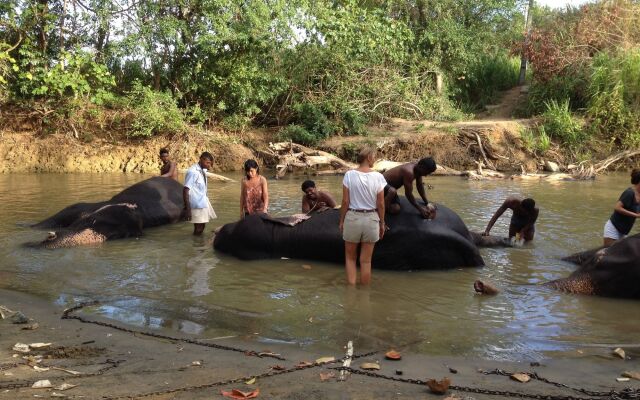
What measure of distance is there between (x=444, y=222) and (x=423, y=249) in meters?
0.50

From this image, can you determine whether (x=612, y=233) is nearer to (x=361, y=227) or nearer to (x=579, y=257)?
(x=579, y=257)

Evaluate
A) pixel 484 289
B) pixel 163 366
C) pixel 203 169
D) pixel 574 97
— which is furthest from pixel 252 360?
pixel 574 97

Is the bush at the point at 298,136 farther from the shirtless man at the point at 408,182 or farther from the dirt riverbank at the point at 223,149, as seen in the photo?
the shirtless man at the point at 408,182

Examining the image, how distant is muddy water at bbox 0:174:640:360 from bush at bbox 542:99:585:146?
35.2 feet

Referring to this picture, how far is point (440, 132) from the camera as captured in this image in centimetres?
2111

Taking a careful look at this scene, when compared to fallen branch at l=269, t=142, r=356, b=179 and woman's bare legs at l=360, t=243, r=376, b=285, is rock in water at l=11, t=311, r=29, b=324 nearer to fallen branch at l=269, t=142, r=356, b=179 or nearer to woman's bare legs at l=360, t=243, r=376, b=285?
woman's bare legs at l=360, t=243, r=376, b=285

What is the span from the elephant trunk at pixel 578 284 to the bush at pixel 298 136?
14.8m

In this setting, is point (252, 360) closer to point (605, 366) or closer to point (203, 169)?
point (605, 366)

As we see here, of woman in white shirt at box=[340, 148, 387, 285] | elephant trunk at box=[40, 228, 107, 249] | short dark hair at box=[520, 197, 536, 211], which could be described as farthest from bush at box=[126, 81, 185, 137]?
woman in white shirt at box=[340, 148, 387, 285]

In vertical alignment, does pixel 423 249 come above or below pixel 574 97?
below

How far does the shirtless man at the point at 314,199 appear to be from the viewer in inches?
354

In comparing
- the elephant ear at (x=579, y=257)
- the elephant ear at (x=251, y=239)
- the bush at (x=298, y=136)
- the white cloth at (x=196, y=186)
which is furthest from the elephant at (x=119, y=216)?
the bush at (x=298, y=136)

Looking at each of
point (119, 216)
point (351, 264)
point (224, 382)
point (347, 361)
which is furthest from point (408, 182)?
point (119, 216)

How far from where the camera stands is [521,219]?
952cm
